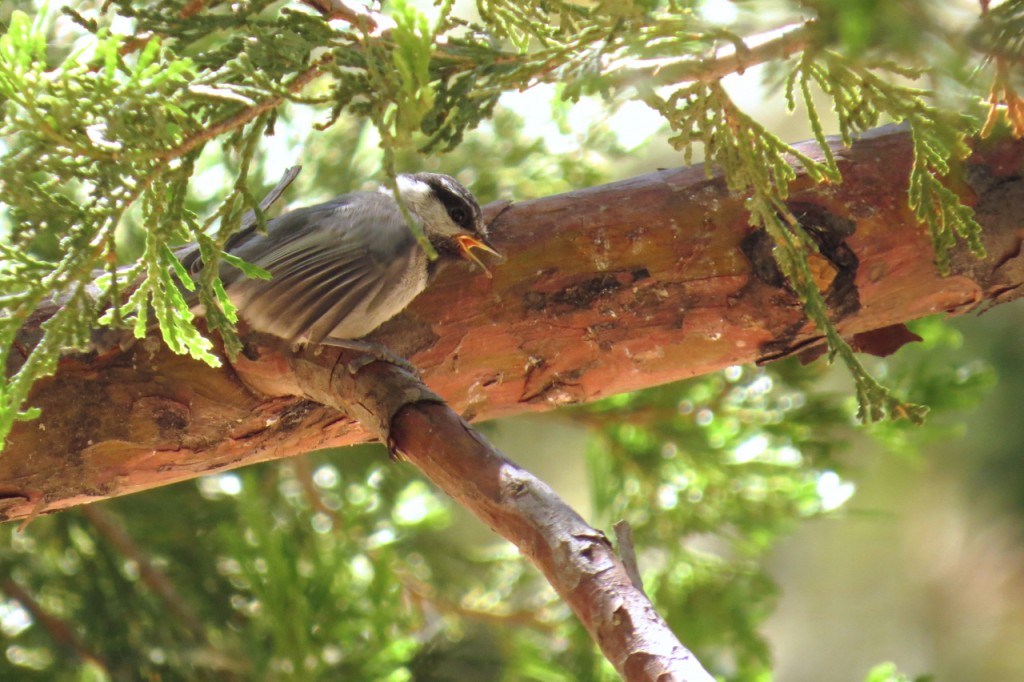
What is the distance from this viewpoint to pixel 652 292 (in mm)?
2021

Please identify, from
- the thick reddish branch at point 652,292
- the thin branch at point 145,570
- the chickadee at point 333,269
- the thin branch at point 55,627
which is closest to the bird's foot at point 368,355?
the chickadee at point 333,269

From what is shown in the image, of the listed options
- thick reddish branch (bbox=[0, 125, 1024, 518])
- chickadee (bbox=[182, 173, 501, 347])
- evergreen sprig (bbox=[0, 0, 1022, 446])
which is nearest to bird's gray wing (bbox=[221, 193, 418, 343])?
chickadee (bbox=[182, 173, 501, 347])

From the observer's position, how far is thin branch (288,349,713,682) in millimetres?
1324

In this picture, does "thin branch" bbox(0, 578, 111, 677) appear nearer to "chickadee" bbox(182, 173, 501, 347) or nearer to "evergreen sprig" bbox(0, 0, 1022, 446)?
"chickadee" bbox(182, 173, 501, 347)

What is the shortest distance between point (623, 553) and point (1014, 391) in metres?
4.14

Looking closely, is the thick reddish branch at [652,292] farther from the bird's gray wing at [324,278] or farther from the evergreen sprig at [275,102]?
the evergreen sprig at [275,102]

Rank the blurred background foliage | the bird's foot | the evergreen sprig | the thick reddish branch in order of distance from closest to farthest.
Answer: the evergreen sprig, the bird's foot, the thick reddish branch, the blurred background foliage

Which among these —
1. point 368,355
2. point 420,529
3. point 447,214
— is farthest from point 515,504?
point 420,529

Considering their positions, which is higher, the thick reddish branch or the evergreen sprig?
the thick reddish branch

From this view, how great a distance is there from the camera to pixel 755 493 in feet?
10.2

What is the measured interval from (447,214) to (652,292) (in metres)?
0.52

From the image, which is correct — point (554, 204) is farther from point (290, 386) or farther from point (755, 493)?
point (755, 493)

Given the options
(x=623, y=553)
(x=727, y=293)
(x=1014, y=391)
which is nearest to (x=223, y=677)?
(x=623, y=553)

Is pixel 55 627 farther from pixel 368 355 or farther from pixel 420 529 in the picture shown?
pixel 368 355
